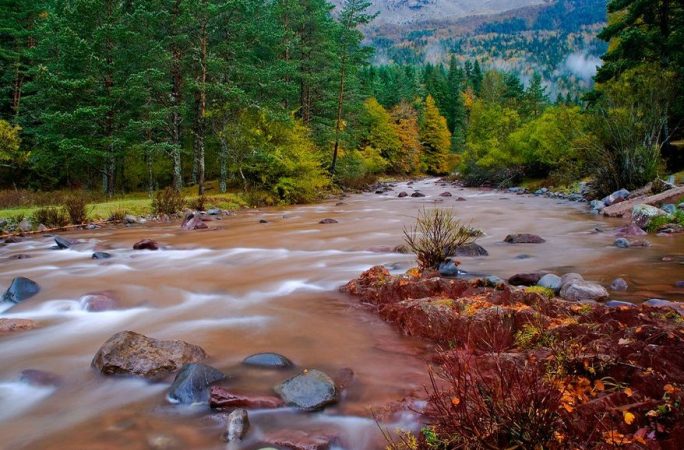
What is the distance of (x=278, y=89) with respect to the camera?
91.7ft

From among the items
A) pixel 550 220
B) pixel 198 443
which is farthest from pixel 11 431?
pixel 550 220

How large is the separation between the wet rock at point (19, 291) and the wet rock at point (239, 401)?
4.95m

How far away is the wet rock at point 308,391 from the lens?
12.5 ft

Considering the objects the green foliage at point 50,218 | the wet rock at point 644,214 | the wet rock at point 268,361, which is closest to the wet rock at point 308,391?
the wet rock at point 268,361

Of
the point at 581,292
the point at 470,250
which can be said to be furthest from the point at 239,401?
the point at 470,250

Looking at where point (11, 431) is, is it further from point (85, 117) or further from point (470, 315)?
point (85, 117)

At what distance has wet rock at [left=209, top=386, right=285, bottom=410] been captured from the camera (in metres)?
3.80

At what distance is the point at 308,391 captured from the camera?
391cm

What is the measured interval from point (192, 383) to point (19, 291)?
16.0 ft

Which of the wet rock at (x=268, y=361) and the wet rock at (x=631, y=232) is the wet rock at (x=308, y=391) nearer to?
the wet rock at (x=268, y=361)

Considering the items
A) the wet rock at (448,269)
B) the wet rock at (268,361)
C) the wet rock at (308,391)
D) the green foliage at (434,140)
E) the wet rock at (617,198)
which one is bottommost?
the wet rock at (268,361)

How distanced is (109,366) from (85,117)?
24.1m

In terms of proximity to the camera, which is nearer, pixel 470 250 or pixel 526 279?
pixel 526 279

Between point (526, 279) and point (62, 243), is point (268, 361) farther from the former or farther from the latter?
point (62, 243)
